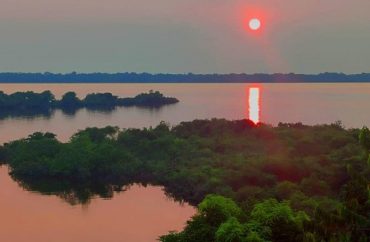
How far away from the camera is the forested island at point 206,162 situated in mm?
48719

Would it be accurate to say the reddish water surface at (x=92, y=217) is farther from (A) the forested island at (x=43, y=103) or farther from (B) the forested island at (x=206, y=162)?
(A) the forested island at (x=43, y=103)

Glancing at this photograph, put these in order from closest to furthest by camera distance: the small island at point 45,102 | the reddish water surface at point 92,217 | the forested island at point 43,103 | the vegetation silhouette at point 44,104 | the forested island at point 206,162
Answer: the reddish water surface at point 92,217 → the forested island at point 206,162 → the vegetation silhouette at point 44,104 → the forested island at point 43,103 → the small island at point 45,102

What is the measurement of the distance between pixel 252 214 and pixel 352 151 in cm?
3516

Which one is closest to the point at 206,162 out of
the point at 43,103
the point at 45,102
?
the point at 43,103

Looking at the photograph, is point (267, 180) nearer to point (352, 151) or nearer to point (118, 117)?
point (352, 151)

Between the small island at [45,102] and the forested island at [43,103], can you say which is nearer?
the forested island at [43,103]

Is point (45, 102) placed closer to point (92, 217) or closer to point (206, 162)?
point (206, 162)

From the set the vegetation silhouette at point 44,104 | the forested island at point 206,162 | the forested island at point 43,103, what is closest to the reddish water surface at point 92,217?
the forested island at point 206,162

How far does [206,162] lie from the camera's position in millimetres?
65000

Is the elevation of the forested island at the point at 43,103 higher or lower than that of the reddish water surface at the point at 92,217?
higher

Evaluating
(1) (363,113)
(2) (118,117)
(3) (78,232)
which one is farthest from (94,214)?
(1) (363,113)

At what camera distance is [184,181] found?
5988 centimetres

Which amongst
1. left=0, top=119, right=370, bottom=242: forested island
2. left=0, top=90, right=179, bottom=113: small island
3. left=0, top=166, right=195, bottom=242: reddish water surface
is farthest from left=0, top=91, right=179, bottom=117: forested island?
left=0, top=166, right=195, bottom=242: reddish water surface

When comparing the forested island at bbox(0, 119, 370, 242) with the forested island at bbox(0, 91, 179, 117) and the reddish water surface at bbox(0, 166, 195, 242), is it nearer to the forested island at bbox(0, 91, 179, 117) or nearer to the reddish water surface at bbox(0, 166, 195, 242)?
the reddish water surface at bbox(0, 166, 195, 242)
